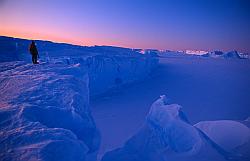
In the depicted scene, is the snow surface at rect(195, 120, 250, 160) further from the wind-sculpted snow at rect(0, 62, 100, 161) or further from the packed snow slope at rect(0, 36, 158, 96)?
the packed snow slope at rect(0, 36, 158, 96)

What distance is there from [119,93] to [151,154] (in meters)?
11.1

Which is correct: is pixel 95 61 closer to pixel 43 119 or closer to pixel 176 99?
pixel 176 99

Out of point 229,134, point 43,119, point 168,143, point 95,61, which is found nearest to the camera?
point 43,119

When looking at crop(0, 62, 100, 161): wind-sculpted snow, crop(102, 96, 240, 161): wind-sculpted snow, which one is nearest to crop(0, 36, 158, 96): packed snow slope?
crop(102, 96, 240, 161): wind-sculpted snow

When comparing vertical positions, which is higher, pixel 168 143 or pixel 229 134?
pixel 229 134

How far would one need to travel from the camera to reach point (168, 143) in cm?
537

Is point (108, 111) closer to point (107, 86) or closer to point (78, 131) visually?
point (107, 86)

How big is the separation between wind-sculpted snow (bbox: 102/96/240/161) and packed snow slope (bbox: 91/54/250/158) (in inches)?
67.8

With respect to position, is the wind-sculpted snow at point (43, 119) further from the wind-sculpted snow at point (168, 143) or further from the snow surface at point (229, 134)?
the snow surface at point (229, 134)

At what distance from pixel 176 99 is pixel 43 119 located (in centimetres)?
1332

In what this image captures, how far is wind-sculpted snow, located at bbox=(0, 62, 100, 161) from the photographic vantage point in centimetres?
240

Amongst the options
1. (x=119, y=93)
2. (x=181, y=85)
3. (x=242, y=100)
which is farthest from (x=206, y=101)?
(x=119, y=93)

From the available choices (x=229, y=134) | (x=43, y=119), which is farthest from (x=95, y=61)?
(x=43, y=119)

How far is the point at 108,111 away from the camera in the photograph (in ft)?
41.5
